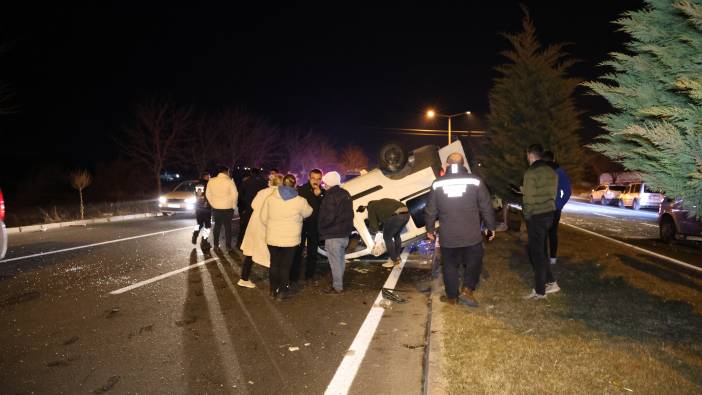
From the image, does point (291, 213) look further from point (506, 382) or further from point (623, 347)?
point (623, 347)

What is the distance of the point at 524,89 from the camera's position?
1140 centimetres

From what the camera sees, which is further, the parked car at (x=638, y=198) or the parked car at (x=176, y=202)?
the parked car at (x=638, y=198)

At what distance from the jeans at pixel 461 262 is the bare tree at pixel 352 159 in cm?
5080

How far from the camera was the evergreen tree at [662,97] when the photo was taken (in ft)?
10.2

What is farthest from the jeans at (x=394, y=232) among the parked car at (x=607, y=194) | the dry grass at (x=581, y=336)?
the parked car at (x=607, y=194)

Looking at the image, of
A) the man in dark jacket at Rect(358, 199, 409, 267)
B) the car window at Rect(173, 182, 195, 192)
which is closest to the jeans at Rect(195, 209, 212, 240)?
the man in dark jacket at Rect(358, 199, 409, 267)

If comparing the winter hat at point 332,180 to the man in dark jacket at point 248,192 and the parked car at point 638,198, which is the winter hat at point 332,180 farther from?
the parked car at point 638,198

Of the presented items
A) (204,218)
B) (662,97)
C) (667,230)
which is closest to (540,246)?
(662,97)

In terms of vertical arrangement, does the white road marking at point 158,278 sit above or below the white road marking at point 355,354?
above

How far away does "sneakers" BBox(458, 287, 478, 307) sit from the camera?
588 cm

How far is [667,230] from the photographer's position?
12.7 meters

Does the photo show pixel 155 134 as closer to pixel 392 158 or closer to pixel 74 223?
pixel 74 223

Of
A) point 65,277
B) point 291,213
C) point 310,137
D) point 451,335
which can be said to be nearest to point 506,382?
point 451,335

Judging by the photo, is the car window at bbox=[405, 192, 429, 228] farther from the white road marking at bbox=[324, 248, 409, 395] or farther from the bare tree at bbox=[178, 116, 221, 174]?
the bare tree at bbox=[178, 116, 221, 174]
